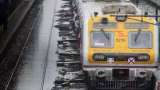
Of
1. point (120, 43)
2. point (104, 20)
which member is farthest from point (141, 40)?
point (104, 20)

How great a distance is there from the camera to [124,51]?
16672 mm

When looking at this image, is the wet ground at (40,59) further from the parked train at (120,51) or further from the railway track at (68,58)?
the parked train at (120,51)

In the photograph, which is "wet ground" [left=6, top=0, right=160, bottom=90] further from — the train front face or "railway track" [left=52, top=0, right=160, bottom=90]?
the train front face

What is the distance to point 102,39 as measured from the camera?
16.9 metres

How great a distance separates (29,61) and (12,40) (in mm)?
4595

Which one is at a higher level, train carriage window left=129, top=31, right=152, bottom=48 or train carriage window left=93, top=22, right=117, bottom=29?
train carriage window left=93, top=22, right=117, bottom=29

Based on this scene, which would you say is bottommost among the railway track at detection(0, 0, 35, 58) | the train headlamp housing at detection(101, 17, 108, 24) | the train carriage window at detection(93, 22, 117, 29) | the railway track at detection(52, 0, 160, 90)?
the railway track at detection(52, 0, 160, 90)

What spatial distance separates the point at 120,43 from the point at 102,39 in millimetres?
526

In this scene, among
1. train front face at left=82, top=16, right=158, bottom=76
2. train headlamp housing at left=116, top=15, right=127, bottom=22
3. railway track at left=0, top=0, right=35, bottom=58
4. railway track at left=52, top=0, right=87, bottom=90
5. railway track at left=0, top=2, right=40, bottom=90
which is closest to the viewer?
train front face at left=82, top=16, right=158, bottom=76

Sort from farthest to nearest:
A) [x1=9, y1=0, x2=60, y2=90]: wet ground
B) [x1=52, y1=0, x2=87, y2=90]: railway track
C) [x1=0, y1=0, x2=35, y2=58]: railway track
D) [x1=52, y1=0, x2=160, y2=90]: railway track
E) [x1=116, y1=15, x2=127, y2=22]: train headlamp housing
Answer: [x1=0, y1=0, x2=35, y2=58]: railway track < [x1=9, y1=0, x2=60, y2=90]: wet ground < [x1=52, y1=0, x2=87, y2=90]: railway track < [x1=52, y1=0, x2=160, y2=90]: railway track < [x1=116, y1=15, x2=127, y2=22]: train headlamp housing

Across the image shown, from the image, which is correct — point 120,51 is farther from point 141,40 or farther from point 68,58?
point 68,58

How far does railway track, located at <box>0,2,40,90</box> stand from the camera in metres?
19.2

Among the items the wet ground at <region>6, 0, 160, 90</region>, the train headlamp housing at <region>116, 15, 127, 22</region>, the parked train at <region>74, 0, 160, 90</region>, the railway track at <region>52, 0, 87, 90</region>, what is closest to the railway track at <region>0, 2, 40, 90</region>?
the wet ground at <region>6, 0, 160, 90</region>

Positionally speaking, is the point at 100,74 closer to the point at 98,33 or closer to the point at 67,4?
the point at 98,33
